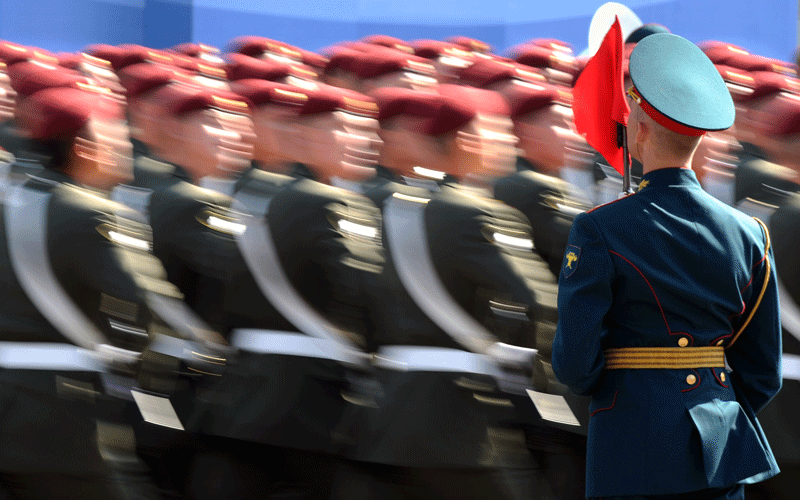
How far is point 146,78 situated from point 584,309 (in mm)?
2821

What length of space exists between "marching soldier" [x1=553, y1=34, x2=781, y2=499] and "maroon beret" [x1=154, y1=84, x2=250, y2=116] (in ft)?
5.93

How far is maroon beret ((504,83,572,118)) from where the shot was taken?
346cm

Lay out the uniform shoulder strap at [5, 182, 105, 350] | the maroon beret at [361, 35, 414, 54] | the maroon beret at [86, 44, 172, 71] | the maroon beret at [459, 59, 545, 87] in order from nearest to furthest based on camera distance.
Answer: the uniform shoulder strap at [5, 182, 105, 350]
the maroon beret at [459, 59, 545, 87]
the maroon beret at [86, 44, 172, 71]
the maroon beret at [361, 35, 414, 54]

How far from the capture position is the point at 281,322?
2.83 m

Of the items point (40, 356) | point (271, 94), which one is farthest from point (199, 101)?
point (40, 356)

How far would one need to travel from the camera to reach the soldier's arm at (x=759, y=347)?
180 centimetres

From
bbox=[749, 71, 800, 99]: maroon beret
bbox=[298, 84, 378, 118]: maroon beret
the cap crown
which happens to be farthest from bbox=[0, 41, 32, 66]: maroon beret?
the cap crown

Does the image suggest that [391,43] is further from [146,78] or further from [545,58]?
A: [146,78]

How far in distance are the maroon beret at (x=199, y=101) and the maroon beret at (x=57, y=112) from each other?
71 cm

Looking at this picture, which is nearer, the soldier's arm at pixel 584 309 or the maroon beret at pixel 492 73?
the soldier's arm at pixel 584 309

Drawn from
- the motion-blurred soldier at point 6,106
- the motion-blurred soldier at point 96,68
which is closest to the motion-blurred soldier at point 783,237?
the motion-blurred soldier at point 6,106

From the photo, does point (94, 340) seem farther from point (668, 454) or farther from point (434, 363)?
point (668, 454)

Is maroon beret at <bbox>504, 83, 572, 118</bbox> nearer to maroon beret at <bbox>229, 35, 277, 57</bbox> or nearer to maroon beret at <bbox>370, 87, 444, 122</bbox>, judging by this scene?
maroon beret at <bbox>370, 87, 444, 122</bbox>

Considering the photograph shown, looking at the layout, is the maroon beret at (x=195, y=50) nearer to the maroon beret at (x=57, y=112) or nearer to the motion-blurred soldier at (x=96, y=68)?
the motion-blurred soldier at (x=96, y=68)
